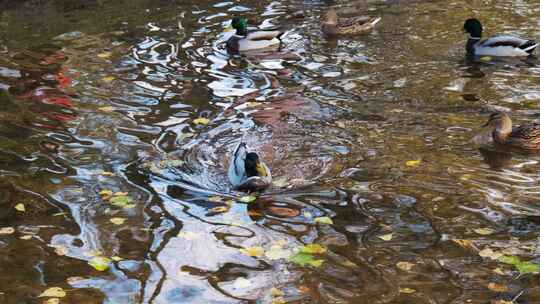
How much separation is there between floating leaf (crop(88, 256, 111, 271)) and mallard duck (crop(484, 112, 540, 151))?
4655 mm

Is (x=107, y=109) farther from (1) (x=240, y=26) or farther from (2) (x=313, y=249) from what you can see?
(2) (x=313, y=249)

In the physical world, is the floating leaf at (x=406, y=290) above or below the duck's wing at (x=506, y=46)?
below

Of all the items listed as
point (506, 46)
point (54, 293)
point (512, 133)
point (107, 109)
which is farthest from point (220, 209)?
point (506, 46)

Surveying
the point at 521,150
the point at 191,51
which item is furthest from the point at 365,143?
the point at 191,51

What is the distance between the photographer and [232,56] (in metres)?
12.8

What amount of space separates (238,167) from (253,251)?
4.85ft

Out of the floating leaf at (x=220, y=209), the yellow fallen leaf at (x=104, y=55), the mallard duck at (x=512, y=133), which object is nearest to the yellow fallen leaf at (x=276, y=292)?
the floating leaf at (x=220, y=209)

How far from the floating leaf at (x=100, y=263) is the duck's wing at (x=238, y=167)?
1.73 m

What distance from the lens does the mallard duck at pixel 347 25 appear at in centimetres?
1332

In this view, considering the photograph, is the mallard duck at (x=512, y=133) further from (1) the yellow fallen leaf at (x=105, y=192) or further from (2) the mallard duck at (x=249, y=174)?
(1) the yellow fallen leaf at (x=105, y=192)

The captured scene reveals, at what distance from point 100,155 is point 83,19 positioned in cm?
706

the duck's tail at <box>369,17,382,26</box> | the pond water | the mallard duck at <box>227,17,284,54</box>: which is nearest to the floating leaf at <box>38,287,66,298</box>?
the pond water

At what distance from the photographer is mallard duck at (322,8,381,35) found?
524 inches

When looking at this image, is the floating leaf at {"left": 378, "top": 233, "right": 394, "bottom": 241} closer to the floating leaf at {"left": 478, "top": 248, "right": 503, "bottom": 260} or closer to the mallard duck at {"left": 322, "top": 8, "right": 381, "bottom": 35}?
the floating leaf at {"left": 478, "top": 248, "right": 503, "bottom": 260}
